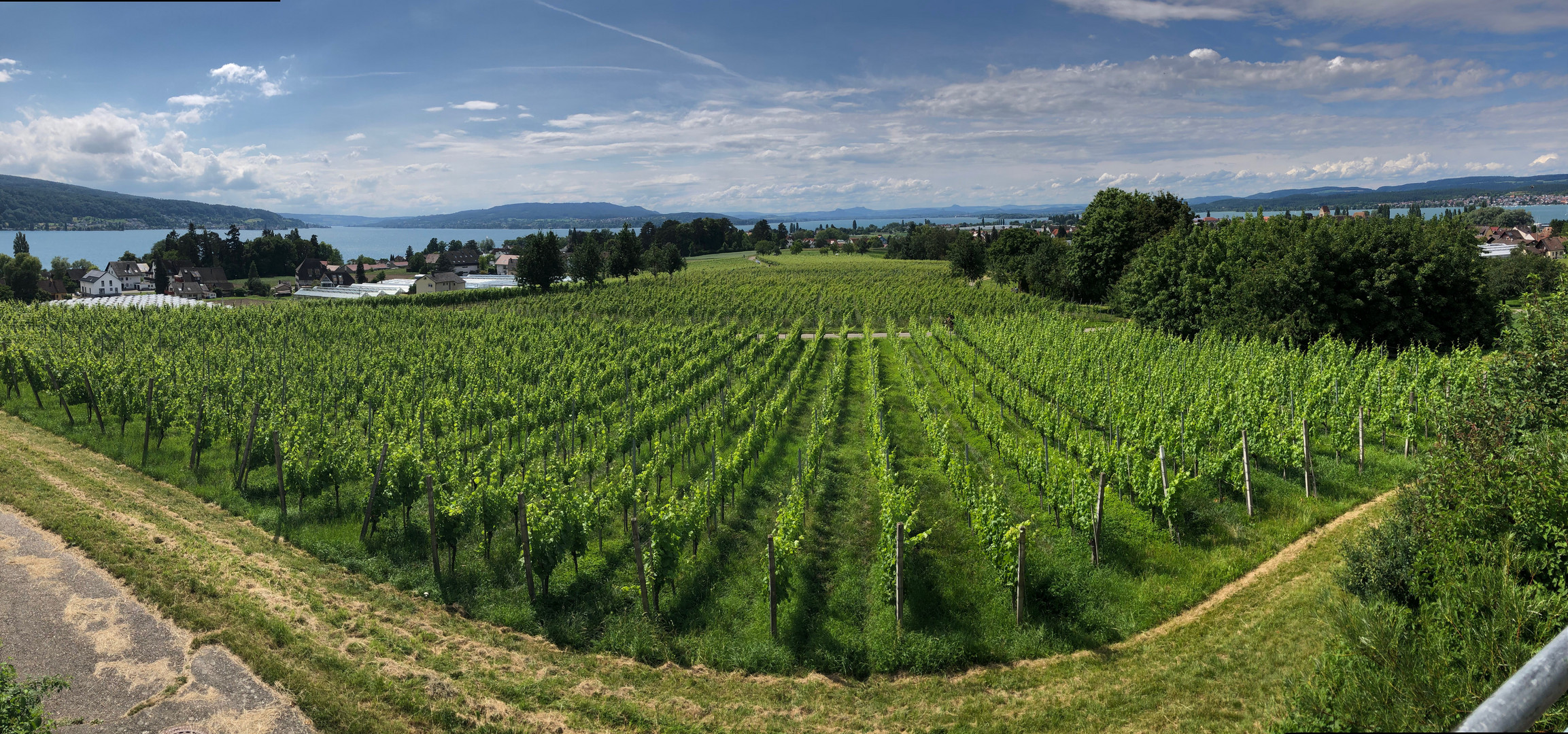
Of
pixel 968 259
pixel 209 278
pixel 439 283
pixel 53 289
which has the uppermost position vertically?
pixel 209 278

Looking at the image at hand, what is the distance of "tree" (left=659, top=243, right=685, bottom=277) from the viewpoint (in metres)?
80.1

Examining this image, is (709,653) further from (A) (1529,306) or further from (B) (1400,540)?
(A) (1529,306)

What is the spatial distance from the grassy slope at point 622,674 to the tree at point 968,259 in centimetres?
6434

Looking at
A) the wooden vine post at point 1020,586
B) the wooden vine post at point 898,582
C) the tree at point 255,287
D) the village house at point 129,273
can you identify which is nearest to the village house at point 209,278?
the tree at point 255,287

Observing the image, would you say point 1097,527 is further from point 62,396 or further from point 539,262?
point 539,262

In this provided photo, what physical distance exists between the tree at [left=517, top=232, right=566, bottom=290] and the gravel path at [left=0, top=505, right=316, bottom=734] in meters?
56.2

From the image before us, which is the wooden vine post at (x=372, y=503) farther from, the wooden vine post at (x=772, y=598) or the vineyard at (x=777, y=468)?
the wooden vine post at (x=772, y=598)

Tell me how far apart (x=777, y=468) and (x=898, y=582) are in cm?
729

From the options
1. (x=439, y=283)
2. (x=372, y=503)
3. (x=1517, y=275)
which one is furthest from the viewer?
(x=439, y=283)

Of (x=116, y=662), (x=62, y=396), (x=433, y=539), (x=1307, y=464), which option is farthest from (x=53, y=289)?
(x=1307, y=464)

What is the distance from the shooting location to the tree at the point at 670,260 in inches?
3155

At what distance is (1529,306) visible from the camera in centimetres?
1108

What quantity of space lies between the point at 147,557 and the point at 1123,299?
45.3m

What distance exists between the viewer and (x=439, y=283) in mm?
88125
